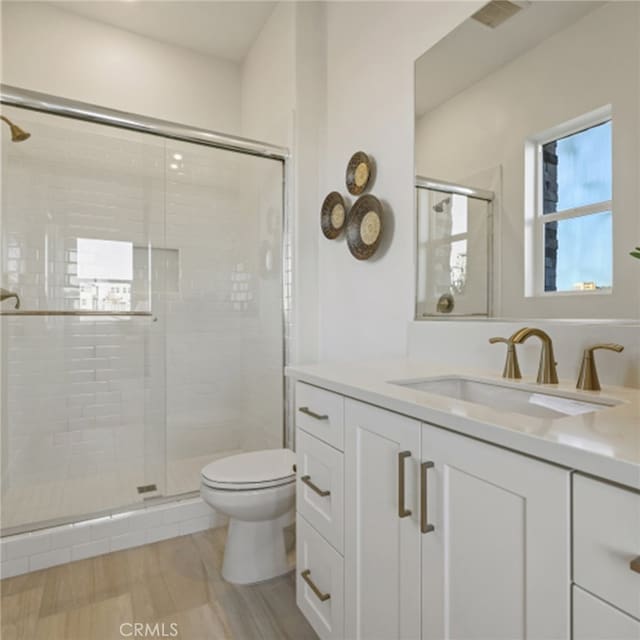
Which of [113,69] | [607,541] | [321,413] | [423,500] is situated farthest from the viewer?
[113,69]

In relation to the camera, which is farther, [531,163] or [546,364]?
[531,163]

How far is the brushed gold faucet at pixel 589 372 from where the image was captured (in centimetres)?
101

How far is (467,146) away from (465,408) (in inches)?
41.0

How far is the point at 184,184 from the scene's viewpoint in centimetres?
265

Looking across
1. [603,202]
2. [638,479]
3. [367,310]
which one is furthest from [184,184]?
[638,479]

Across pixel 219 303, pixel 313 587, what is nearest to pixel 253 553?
pixel 313 587

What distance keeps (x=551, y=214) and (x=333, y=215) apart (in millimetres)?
1125

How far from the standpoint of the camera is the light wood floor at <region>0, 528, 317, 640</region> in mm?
1382

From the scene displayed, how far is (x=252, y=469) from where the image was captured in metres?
1.70

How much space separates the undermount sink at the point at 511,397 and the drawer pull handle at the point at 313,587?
631mm

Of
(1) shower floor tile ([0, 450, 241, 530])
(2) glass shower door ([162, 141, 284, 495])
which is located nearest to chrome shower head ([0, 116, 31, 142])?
(2) glass shower door ([162, 141, 284, 495])

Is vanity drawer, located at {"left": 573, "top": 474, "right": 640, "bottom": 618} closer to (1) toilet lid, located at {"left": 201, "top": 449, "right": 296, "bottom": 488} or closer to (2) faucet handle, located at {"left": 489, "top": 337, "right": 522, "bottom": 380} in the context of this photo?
(2) faucet handle, located at {"left": 489, "top": 337, "right": 522, "bottom": 380}

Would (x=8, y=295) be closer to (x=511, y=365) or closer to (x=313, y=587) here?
(x=313, y=587)

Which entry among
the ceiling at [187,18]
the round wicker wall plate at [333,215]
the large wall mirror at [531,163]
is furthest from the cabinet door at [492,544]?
the ceiling at [187,18]
